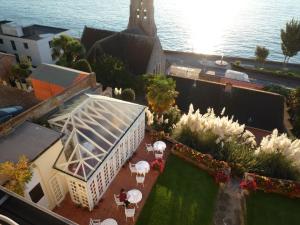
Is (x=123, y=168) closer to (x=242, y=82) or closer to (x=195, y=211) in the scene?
(x=195, y=211)

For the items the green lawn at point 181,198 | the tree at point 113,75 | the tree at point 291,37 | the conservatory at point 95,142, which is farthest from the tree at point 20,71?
the tree at point 291,37

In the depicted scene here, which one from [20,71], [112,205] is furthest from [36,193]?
[20,71]

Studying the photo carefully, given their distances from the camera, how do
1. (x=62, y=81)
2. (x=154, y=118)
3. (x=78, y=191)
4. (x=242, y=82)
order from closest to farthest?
(x=78, y=191) < (x=62, y=81) < (x=154, y=118) < (x=242, y=82)

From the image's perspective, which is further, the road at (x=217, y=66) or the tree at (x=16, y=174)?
the road at (x=217, y=66)

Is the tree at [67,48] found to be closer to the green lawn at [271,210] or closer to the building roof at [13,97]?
the building roof at [13,97]

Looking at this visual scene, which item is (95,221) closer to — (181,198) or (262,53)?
(181,198)

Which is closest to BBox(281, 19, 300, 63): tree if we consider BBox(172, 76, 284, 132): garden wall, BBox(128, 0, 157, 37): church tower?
BBox(172, 76, 284, 132): garden wall

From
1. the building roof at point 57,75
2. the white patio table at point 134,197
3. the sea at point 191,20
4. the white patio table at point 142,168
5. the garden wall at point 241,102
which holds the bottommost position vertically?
the sea at point 191,20

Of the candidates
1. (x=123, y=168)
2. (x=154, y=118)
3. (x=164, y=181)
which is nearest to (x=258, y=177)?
(x=164, y=181)

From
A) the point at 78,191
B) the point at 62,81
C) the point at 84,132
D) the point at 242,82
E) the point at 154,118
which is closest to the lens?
the point at 78,191
